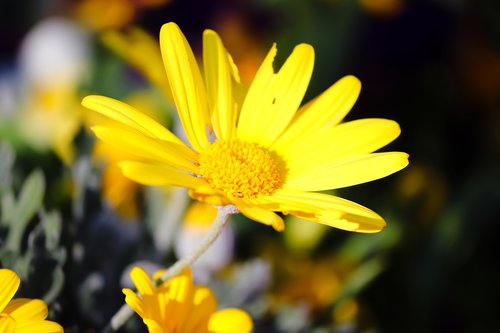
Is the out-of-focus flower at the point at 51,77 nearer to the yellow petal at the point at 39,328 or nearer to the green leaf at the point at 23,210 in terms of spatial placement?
the green leaf at the point at 23,210

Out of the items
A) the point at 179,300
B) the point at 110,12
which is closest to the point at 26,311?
the point at 179,300

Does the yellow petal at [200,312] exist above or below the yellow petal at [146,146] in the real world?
below

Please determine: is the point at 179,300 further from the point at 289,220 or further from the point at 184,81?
the point at 289,220

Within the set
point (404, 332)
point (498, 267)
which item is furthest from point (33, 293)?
point (498, 267)

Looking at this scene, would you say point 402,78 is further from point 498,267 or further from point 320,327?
point 320,327

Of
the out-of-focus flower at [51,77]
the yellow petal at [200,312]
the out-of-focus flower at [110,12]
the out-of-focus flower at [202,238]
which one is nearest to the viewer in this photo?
the yellow petal at [200,312]

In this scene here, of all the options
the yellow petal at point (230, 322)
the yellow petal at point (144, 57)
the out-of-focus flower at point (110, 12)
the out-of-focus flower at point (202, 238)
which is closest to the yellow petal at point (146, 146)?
the yellow petal at point (230, 322)

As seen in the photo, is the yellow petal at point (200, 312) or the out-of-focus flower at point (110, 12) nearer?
the yellow petal at point (200, 312)
